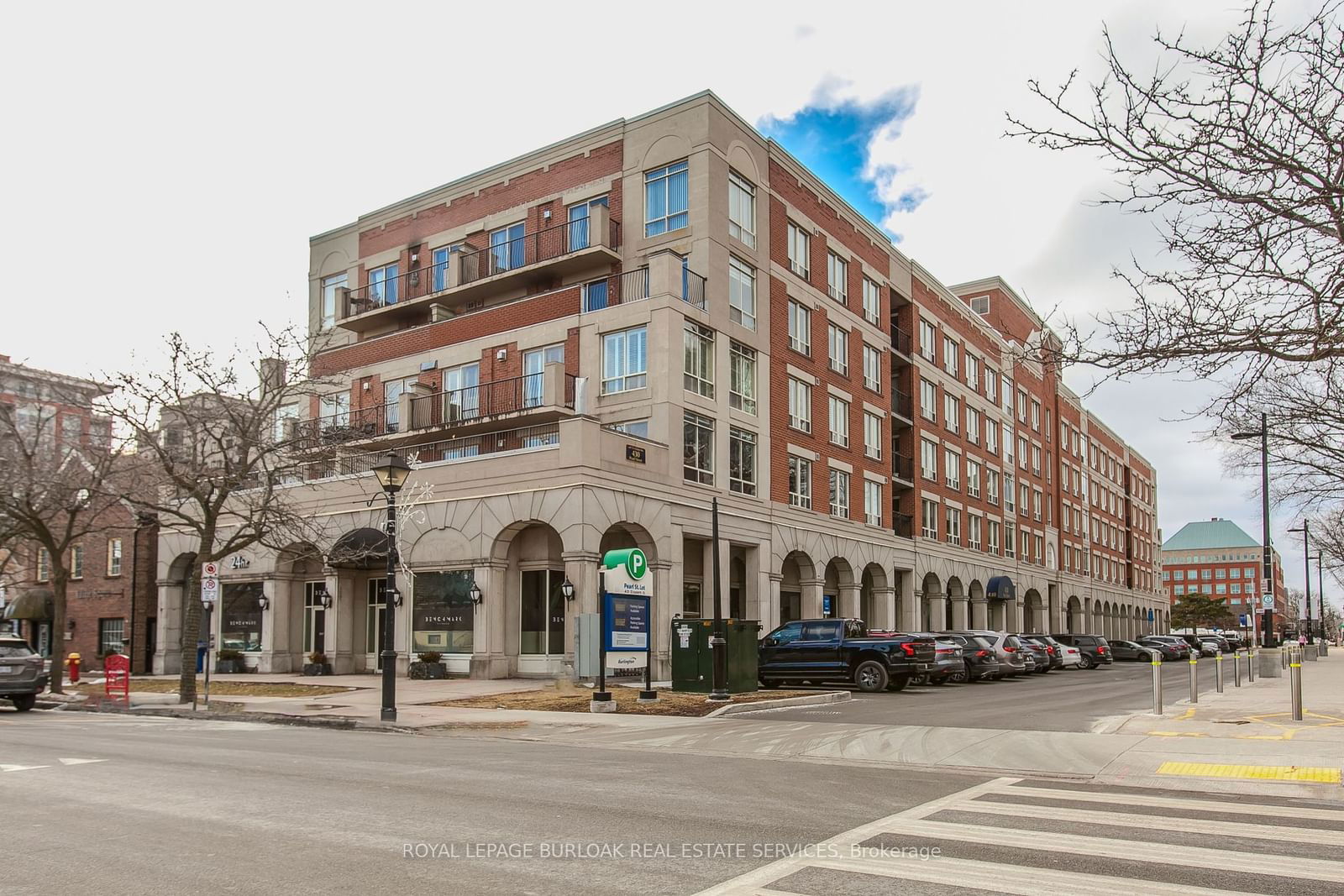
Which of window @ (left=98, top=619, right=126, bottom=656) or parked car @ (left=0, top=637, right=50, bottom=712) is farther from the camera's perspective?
window @ (left=98, top=619, right=126, bottom=656)

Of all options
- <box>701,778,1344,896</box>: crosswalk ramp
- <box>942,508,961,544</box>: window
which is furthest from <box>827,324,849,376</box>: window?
<box>701,778,1344,896</box>: crosswalk ramp

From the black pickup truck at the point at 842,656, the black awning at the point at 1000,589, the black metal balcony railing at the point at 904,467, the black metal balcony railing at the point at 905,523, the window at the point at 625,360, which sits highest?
the window at the point at 625,360

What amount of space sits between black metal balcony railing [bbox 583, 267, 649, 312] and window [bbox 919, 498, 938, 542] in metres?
22.2

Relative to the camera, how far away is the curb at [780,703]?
19.4 metres

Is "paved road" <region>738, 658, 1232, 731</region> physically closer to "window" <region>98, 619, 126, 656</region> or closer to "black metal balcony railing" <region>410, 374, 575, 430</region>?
"black metal balcony railing" <region>410, 374, 575, 430</region>

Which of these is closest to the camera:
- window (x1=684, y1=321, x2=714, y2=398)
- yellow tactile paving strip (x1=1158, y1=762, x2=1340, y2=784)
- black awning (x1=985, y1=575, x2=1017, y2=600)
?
yellow tactile paving strip (x1=1158, y1=762, x2=1340, y2=784)

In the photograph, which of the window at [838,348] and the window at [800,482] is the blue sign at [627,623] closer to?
the window at [800,482]

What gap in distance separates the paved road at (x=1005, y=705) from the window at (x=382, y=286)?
26.1 m

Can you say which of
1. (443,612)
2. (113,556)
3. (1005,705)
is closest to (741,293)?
(443,612)

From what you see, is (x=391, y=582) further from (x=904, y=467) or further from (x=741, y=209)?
(x=904, y=467)

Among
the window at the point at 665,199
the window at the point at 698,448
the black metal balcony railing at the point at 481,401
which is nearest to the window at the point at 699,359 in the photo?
the window at the point at 698,448

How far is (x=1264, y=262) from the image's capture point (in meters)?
9.91

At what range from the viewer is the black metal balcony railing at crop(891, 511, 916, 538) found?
4969cm

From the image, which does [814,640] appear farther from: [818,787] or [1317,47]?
[1317,47]
